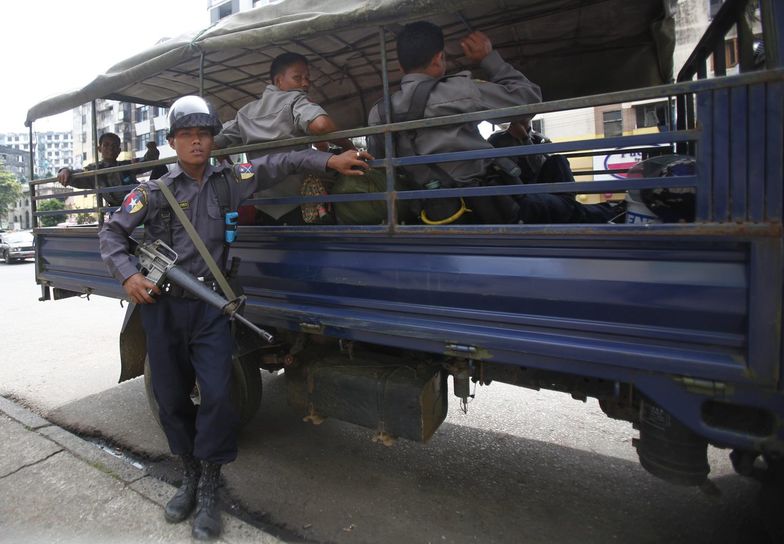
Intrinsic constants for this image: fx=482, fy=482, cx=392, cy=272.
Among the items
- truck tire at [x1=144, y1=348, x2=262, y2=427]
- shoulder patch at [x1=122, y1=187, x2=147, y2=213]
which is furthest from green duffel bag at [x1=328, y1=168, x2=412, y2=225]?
truck tire at [x1=144, y1=348, x2=262, y2=427]

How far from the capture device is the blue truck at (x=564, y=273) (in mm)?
1453

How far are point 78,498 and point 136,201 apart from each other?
5.12ft

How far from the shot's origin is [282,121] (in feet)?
8.26

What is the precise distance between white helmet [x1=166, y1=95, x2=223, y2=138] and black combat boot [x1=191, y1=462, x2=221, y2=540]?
1628 millimetres

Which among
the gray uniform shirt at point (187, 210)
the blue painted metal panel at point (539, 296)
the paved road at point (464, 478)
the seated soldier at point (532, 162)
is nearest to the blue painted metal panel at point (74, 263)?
the paved road at point (464, 478)

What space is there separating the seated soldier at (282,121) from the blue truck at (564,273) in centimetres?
15

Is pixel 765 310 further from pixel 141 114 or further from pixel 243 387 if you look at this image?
pixel 141 114

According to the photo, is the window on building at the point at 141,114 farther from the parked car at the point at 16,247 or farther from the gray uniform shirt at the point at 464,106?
the gray uniform shirt at the point at 464,106

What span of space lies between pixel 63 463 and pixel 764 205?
356cm

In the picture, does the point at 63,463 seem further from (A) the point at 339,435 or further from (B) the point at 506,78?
(B) the point at 506,78

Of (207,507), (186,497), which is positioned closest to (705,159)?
(207,507)

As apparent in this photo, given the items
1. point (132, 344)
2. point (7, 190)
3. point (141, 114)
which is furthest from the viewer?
point (7, 190)

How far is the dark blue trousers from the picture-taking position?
229 cm

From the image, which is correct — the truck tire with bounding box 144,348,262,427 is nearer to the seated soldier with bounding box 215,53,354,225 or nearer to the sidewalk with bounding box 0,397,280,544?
the sidewalk with bounding box 0,397,280,544
